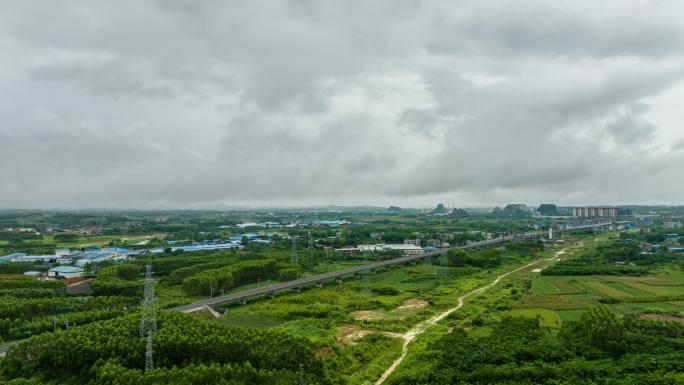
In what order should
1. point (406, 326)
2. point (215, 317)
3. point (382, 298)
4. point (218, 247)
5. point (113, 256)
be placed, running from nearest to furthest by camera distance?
point (406, 326) → point (215, 317) → point (382, 298) → point (113, 256) → point (218, 247)

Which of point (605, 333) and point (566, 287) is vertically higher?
point (605, 333)

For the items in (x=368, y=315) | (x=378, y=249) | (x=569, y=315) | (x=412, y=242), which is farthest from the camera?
(x=412, y=242)

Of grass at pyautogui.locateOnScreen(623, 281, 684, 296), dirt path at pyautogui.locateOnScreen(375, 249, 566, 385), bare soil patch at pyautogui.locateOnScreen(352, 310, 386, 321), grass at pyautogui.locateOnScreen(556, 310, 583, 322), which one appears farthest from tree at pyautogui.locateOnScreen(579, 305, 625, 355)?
grass at pyautogui.locateOnScreen(623, 281, 684, 296)

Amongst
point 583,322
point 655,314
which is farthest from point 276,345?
point 655,314

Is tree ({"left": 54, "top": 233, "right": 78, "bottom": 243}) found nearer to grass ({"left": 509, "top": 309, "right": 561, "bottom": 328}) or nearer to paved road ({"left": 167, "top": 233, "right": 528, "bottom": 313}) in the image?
paved road ({"left": 167, "top": 233, "right": 528, "bottom": 313})

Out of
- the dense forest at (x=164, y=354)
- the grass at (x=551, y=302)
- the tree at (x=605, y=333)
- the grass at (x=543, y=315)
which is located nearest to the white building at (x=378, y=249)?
the grass at (x=551, y=302)

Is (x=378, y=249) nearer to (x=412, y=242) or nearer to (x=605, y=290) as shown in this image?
(x=412, y=242)

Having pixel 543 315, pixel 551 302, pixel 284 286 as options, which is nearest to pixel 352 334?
pixel 543 315

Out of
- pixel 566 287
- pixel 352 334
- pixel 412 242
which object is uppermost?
pixel 412 242

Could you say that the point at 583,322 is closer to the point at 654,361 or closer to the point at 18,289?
the point at 654,361

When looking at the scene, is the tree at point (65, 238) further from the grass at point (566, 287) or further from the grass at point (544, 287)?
the grass at point (566, 287)

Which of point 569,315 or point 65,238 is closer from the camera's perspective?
point 569,315
